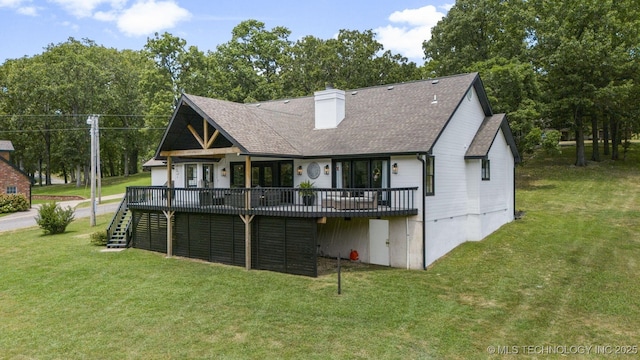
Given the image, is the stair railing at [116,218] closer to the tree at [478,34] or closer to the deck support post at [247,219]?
the deck support post at [247,219]

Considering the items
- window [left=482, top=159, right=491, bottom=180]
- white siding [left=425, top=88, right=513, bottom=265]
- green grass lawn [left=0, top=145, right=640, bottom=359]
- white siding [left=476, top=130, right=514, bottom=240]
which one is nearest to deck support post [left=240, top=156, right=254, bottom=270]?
green grass lawn [left=0, top=145, right=640, bottom=359]

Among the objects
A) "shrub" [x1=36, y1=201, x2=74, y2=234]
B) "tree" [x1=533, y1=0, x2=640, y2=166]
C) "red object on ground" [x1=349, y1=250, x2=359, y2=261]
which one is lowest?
"red object on ground" [x1=349, y1=250, x2=359, y2=261]

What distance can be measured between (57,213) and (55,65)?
3586 centimetres

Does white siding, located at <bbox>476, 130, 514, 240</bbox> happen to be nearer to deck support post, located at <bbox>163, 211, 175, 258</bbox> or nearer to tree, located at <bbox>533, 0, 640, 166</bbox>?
deck support post, located at <bbox>163, 211, 175, 258</bbox>

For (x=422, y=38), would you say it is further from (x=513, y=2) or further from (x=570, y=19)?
(x=570, y=19)

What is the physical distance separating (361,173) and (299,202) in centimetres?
333

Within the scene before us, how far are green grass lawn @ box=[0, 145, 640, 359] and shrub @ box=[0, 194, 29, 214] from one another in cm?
1627

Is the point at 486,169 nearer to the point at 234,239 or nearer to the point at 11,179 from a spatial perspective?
the point at 234,239

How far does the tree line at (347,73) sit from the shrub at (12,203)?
1337cm

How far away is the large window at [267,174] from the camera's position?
18938mm

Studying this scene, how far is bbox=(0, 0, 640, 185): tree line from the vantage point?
30.8 m

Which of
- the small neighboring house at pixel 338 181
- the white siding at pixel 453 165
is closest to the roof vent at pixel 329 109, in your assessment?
the small neighboring house at pixel 338 181

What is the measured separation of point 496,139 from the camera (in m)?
20.2

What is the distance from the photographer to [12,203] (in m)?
32.6
